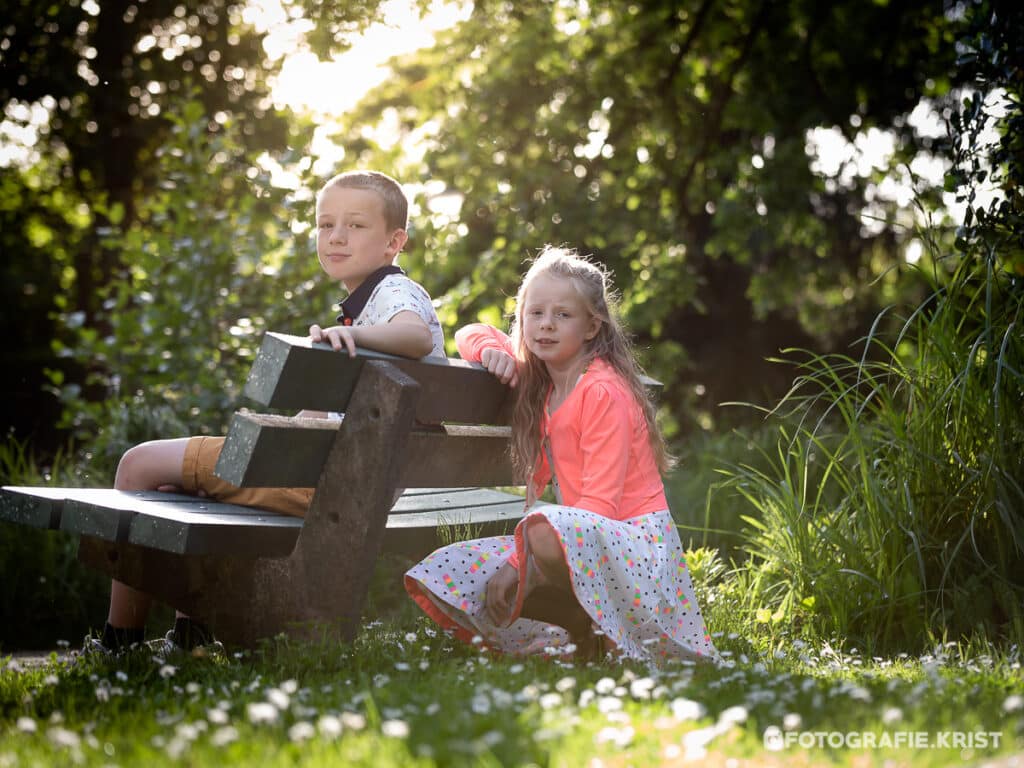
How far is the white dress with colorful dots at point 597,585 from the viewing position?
11.0 ft

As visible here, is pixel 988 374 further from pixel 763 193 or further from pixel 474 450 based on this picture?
pixel 763 193

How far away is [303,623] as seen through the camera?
3303 mm

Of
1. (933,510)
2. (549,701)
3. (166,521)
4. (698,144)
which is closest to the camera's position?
(549,701)

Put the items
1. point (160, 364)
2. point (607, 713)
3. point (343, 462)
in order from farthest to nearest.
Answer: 1. point (160, 364)
2. point (343, 462)
3. point (607, 713)

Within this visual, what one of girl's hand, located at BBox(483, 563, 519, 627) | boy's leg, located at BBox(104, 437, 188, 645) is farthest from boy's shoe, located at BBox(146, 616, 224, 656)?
girl's hand, located at BBox(483, 563, 519, 627)

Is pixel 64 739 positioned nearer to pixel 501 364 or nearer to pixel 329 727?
pixel 329 727

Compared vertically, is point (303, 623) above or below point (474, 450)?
below

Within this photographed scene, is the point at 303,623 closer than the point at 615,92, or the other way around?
the point at 303,623

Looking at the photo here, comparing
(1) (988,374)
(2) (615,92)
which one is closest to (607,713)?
(1) (988,374)

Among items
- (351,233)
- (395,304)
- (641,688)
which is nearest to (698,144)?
(351,233)

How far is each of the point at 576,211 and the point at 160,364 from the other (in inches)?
171

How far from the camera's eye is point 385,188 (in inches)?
163

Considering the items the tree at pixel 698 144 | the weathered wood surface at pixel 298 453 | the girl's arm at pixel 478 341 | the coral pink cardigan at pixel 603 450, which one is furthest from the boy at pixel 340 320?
the tree at pixel 698 144

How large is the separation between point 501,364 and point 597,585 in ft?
2.64
